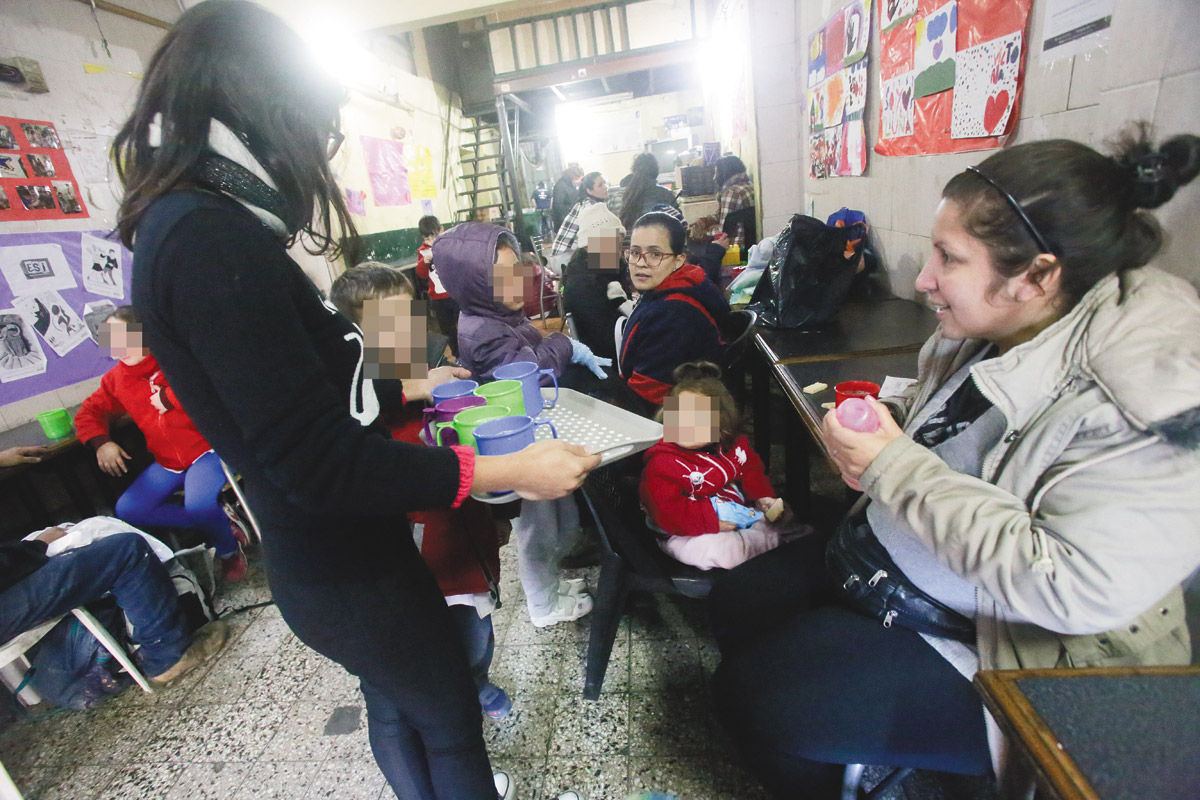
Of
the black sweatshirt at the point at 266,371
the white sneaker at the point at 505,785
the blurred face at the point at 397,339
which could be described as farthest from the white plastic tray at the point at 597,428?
the white sneaker at the point at 505,785

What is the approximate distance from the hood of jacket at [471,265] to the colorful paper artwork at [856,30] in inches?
76.8

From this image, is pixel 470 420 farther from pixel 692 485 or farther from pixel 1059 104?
pixel 1059 104

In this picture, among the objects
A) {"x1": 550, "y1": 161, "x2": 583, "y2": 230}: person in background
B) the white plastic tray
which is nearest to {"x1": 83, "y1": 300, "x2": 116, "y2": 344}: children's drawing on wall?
the white plastic tray

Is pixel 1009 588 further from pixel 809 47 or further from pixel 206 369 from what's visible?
pixel 809 47

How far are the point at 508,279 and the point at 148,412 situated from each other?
6.62 feet

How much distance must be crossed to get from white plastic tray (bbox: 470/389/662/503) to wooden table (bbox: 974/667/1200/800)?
719 millimetres

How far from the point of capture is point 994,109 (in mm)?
1708

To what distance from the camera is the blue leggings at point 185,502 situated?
8.66 feet

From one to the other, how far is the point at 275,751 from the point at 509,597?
0.93 meters

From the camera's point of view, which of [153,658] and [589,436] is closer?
[589,436]

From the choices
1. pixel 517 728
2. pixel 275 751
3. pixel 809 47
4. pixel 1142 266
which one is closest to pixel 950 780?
pixel 517 728

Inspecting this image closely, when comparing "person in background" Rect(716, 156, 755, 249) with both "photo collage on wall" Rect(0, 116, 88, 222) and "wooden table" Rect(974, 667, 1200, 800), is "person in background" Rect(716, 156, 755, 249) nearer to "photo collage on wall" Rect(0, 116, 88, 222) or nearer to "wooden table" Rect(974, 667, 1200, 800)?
"photo collage on wall" Rect(0, 116, 88, 222)

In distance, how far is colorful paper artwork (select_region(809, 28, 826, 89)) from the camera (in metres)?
3.26

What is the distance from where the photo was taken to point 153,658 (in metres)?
2.17
